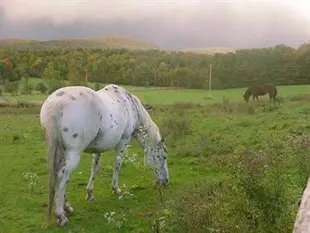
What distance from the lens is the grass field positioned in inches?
216

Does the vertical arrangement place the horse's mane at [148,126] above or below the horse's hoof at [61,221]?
above

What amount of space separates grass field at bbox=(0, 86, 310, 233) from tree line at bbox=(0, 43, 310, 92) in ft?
115

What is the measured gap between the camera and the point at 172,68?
56406 millimetres

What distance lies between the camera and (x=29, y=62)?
212 feet

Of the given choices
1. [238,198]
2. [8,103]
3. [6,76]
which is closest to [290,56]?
[8,103]

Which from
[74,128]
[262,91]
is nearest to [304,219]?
[74,128]

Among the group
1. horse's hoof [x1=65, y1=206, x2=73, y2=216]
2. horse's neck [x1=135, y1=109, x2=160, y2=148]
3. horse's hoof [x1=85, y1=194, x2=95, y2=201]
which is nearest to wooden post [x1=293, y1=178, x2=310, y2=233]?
horse's hoof [x1=65, y1=206, x2=73, y2=216]

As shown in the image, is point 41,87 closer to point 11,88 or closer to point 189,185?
point 11,88

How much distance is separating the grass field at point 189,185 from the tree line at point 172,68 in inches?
1376

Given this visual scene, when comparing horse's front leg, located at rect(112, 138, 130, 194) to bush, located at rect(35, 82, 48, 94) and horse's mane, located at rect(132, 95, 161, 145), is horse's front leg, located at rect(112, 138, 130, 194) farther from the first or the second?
bush, located at rect(35, 82, 48, 94)

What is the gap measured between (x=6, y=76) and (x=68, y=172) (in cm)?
5678

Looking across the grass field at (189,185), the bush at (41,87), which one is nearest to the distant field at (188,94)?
the bush at (41,87)

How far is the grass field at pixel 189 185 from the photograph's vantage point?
5488mm

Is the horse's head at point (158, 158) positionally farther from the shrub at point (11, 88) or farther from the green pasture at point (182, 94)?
the shrub at point (11, 88)
